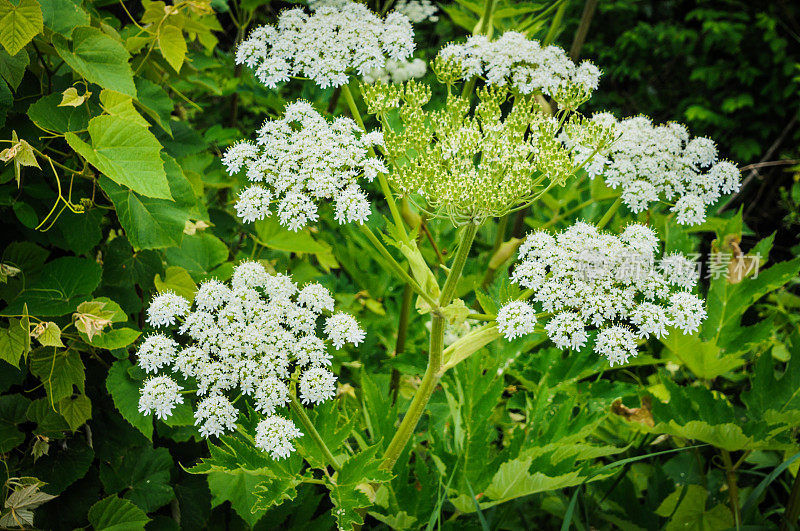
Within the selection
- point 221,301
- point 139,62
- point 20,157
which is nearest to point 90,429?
point 221,301

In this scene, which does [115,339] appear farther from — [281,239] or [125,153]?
[281,239]

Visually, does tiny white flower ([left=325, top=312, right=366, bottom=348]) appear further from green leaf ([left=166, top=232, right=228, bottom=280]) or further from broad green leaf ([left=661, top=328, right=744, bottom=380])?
broad green leaf ([left=661, top=328, right=744, bottom=380])

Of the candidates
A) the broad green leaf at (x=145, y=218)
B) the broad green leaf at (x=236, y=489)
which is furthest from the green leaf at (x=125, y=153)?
the broad green leaf at (x=236, y=489)

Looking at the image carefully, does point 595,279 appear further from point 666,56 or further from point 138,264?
point 666,56

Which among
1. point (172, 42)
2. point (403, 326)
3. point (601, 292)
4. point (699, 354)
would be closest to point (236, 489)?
point (403, 326)

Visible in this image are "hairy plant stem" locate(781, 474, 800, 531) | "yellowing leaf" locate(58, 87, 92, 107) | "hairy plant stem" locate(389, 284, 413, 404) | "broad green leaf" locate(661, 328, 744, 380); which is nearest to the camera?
"yellowing leaf" locate(58, 87, 92, 107)

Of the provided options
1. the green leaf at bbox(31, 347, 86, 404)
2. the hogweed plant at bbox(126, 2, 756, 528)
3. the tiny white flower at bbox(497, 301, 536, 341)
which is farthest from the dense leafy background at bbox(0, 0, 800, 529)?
the tiny white flower at bbox(497, 301, 536, 341)

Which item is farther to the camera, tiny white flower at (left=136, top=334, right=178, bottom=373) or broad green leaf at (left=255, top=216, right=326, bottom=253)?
broad green leaf at (left=255, top=216, right=326, bottom=253)
